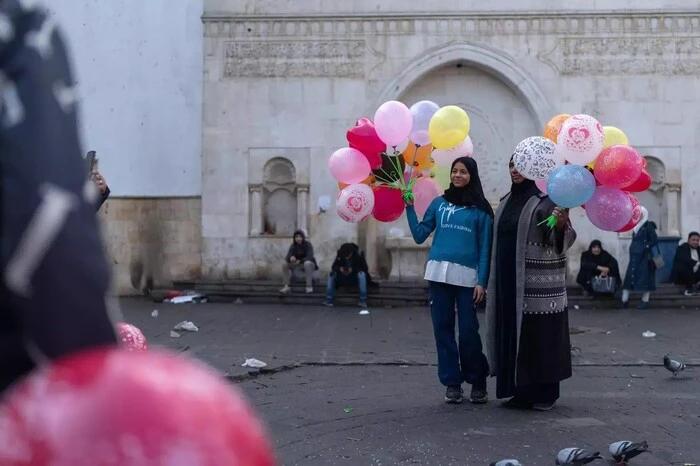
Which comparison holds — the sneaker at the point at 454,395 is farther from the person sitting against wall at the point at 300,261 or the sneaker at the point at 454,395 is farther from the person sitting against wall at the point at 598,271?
the person sitting against wall at the point at 300,261

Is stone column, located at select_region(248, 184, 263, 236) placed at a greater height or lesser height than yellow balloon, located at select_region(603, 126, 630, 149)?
lesser

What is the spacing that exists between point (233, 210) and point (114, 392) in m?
15.6

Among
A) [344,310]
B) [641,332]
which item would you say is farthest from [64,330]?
[344,310]

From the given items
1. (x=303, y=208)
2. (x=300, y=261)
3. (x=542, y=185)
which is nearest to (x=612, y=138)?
(x=542, y=185)

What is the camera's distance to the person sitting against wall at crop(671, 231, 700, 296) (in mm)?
14844

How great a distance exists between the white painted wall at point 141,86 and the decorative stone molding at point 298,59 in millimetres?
849

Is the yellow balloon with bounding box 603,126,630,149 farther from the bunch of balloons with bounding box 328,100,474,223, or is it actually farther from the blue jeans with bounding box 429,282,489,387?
the blue jeans with bounding box 429,282,489,387

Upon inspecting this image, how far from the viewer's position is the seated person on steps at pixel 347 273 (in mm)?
14445

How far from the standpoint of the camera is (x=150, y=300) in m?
15.6

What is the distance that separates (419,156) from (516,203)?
1145 mm

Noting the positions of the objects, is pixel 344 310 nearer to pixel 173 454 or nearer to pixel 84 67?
pixel 84 67

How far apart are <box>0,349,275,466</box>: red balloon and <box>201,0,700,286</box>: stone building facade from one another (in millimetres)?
15247

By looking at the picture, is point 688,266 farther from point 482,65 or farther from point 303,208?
point 303,208

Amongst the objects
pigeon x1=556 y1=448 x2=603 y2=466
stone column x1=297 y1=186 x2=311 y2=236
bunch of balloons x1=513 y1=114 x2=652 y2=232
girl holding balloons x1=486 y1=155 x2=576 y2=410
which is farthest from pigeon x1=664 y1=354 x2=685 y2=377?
stone column x1=297 y1=186 x2=311 y2=236
